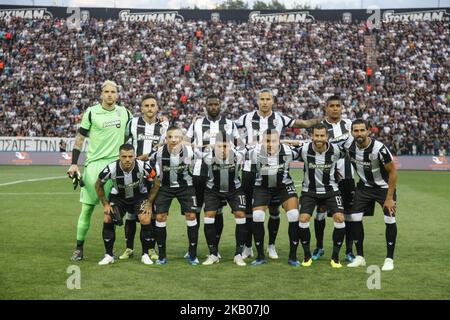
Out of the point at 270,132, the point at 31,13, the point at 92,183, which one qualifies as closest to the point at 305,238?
the point at 270,132

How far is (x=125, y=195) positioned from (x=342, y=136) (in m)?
3.34

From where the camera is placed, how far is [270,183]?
924cm

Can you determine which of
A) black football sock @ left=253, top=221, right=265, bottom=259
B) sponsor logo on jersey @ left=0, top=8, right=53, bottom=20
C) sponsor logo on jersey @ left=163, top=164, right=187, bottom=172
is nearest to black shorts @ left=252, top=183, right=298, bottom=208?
black football sock @ left=253, top=221, right=265, bottom=259

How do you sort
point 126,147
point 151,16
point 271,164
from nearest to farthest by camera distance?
point 126,147, point 271,164, point 151,16

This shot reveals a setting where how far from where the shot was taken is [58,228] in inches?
498

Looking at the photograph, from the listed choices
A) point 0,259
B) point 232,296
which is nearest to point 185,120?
point 0,259

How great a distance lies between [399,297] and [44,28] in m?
42.5

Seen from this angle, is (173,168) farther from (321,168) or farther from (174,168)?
(321,168)

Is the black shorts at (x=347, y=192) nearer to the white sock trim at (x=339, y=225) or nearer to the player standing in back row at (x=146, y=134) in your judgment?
the white sock trim at (x=339, y=225)

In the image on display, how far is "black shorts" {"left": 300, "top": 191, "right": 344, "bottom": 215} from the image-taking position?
356 inches

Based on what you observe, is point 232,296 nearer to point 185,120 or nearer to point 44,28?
point 185,120

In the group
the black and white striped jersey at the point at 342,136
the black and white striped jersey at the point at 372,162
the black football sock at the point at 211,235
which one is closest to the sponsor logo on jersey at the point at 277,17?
the black and white striped jersey at the point at 342,136

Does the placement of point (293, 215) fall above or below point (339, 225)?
above

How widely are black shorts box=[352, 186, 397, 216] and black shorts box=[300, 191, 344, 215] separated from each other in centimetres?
23
